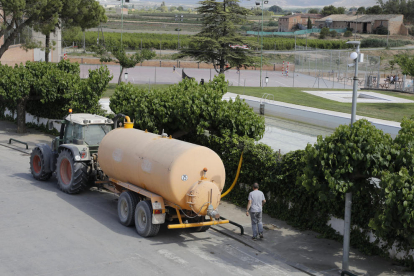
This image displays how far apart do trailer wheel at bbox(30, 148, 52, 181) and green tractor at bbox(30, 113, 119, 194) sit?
3.5 inches

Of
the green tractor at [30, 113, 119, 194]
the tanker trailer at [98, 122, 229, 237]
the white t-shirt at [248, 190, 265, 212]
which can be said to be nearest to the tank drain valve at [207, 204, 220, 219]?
the tanker trailer at [98, 122, 229, 237]

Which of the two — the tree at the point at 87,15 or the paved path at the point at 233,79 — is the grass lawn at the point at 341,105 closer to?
the tree at the point at 87,15

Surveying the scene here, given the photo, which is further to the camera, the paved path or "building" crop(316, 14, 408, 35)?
"building" crop(316, 14, 408, 35)

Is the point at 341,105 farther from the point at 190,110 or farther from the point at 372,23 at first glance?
the point at 372,23

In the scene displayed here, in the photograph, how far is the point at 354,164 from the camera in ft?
39.4

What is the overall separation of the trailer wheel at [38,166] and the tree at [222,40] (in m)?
41.6

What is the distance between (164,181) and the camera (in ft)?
44.7

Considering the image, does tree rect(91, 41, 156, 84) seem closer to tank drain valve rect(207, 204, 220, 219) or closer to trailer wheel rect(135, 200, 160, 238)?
trailer wheel rect(135, 200, 160, 238)

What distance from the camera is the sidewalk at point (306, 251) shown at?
506 inches

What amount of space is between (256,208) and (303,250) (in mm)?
1729

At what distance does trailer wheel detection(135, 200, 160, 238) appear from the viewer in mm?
14312

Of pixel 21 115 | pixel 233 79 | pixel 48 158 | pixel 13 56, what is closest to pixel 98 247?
pixel 48 158

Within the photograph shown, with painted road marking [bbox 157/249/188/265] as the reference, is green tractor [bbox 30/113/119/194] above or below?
above

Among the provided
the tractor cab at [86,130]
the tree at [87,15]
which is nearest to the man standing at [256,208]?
the tractor cab at [86,130]
